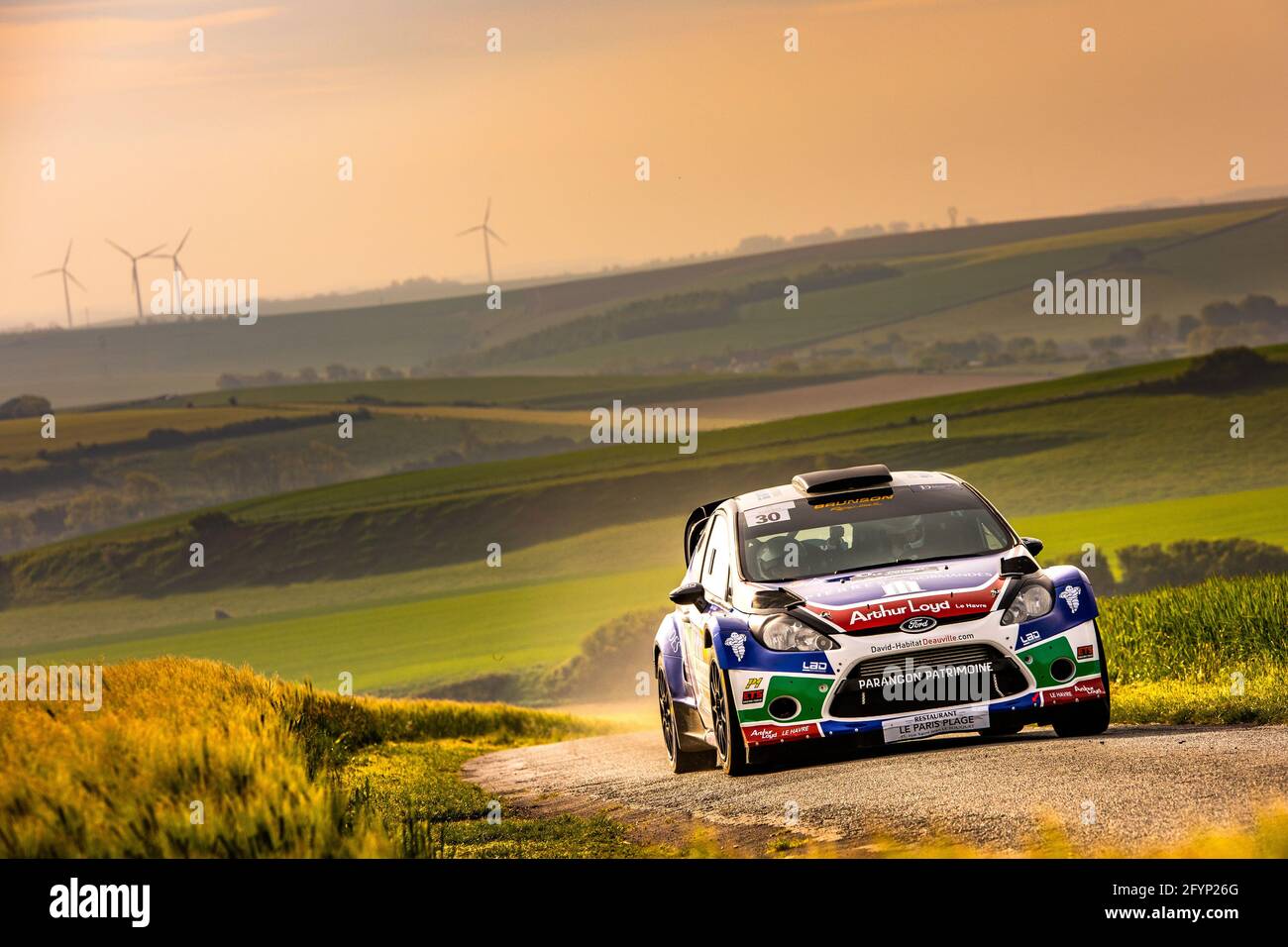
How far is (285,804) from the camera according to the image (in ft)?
28.7

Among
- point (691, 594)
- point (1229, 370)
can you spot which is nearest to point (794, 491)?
point (691, 594)

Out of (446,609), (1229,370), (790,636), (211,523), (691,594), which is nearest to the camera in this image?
(790,636)

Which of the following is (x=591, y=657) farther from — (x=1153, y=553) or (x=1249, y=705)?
(x=1249, y=705)

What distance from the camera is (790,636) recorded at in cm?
1188

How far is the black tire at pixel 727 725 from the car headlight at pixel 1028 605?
74.4 inches

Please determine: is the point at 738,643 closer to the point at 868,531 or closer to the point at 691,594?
the point at 691,594

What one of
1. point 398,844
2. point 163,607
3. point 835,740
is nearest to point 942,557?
point 835,740

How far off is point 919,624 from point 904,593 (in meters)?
0.29

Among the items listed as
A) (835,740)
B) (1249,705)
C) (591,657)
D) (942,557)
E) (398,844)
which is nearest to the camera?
(398,844)

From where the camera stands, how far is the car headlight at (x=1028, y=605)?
11836mm

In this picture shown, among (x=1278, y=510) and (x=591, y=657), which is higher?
(x=1278, y=510)
